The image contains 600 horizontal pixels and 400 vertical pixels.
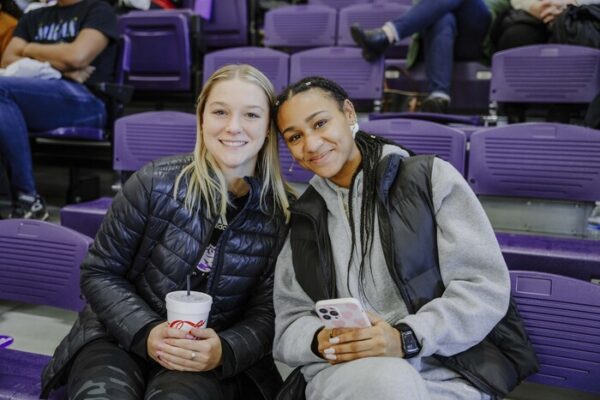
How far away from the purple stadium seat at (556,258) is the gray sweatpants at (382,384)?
0.58m

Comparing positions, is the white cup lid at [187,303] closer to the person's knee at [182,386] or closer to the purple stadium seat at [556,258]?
the person's knee at [182,386]

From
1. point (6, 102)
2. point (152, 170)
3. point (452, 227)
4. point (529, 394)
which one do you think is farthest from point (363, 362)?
point (6, 102)

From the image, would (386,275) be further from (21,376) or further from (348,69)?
(348,69)

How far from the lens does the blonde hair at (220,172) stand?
127 cm

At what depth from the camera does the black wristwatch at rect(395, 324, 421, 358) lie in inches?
40.3

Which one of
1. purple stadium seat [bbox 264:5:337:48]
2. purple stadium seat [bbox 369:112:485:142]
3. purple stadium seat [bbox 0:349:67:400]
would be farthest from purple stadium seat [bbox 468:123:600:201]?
purple stadium seat [bbox 264:5:337:48]

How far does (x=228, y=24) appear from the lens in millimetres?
3898

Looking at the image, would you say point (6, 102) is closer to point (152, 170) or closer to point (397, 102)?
point (152, 170)

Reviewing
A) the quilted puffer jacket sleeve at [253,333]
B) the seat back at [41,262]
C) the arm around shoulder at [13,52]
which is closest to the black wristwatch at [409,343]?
the quilted puffer jacket sleeve at [253,333]

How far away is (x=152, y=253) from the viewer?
1.27 meters

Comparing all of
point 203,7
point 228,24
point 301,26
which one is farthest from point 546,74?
point 203,7

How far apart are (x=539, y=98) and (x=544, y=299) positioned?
1518 mm

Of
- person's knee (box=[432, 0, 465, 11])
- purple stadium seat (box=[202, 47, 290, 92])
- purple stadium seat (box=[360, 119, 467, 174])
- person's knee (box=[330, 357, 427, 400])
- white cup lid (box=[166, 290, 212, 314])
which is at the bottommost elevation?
person's knee (box=[330, 357, 427, 400])

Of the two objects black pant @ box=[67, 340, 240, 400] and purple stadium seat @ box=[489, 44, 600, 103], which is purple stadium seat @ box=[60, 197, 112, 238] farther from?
purple stadium seat @ box=[489, 44, 600, 103]
